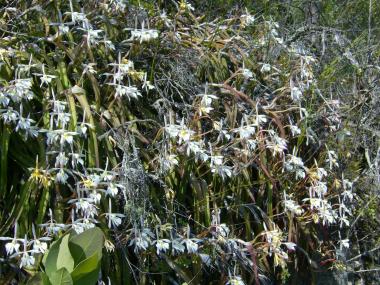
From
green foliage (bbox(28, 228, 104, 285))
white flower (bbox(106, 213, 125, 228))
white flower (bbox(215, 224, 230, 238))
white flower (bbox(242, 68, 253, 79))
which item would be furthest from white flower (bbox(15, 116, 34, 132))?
white flower (bbox(242, 68, 253, 79))

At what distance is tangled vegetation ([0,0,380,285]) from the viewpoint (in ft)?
10.9

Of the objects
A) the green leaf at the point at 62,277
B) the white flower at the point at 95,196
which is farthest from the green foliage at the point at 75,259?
the white flower at the point at 95,196

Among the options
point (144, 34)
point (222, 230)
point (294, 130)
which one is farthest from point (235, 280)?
point (144, 34)

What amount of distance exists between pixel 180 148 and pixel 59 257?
1.10m

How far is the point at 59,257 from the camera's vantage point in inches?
106

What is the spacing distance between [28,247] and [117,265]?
457 mm

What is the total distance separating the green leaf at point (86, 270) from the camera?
260 centimetres

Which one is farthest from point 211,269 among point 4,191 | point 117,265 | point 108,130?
point 4,191

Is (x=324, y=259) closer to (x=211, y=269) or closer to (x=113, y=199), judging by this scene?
(x=211, y=269)

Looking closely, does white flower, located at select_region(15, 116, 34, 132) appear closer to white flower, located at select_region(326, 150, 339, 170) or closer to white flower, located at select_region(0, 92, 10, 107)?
white flower, located at select_region(0, 92, 10, 107)

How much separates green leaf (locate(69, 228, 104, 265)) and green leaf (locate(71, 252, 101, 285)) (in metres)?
0.08

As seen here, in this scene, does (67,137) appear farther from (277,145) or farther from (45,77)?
(277,145)

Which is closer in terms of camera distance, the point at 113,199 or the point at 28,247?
the point at 28,247

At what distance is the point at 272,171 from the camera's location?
160 inches
